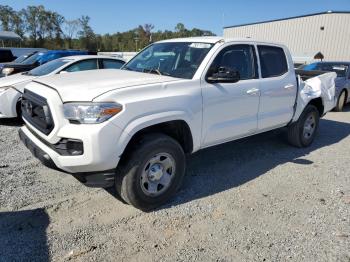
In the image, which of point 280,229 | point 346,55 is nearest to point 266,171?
point 280,229

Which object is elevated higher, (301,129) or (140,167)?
(140,167)

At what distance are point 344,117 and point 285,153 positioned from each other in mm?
4979

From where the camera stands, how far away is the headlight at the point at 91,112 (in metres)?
3.10

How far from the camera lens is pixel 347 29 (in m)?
26.5

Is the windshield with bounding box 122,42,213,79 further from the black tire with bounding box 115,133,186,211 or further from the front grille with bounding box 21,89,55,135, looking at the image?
the front grille with bounding box 21,89,55,135

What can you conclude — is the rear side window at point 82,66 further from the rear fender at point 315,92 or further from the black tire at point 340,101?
the black tire at point 340,101

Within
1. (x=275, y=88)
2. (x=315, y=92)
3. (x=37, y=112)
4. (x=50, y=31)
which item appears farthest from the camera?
(x=50, y=31)

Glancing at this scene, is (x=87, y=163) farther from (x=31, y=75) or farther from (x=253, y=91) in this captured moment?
(x=31, y=75)

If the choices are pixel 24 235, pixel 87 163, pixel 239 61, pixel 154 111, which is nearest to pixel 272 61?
pixel 239 61

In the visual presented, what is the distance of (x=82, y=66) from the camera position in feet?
26.3

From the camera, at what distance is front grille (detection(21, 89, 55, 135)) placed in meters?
3.28

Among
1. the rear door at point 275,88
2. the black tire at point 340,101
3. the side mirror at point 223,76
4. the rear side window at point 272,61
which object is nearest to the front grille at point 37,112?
the side mirror at point 223,76

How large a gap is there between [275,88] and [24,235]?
12.7 ft

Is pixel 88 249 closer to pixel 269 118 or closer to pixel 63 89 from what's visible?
pixel 63 89
